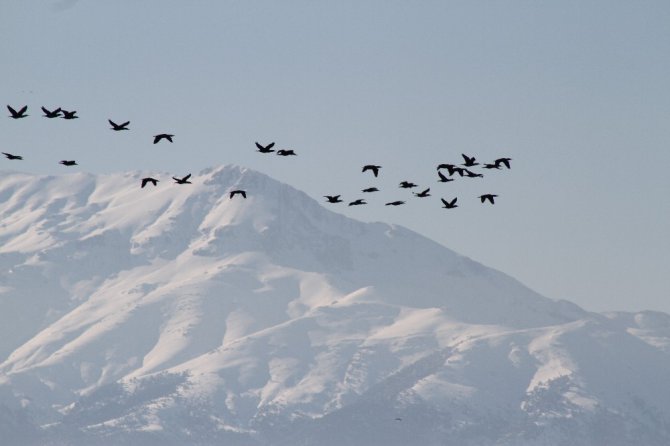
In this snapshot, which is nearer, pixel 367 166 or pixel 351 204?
pixel 367 166

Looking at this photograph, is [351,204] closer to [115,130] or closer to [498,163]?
[498,163]

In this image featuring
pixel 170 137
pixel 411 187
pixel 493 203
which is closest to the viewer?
pixel 170 137

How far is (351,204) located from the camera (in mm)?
166875

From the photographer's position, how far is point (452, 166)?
15662 centimetres

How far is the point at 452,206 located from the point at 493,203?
19.3 feet

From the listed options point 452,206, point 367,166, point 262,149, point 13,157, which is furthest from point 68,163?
point 452,206

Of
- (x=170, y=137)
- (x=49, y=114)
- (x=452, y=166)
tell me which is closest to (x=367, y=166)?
(x=452, y=166)

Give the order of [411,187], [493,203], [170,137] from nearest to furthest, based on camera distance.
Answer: [170,137]
[493,203]
[411,187]

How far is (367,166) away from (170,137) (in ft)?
77.3

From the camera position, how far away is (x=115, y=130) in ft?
455

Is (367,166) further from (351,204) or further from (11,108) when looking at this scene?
(11,108)

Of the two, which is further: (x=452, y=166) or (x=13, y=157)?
(x=452, y=166)

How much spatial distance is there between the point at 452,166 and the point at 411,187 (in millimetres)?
6831

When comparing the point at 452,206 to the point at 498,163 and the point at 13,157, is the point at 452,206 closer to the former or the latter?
the point at 498,163
